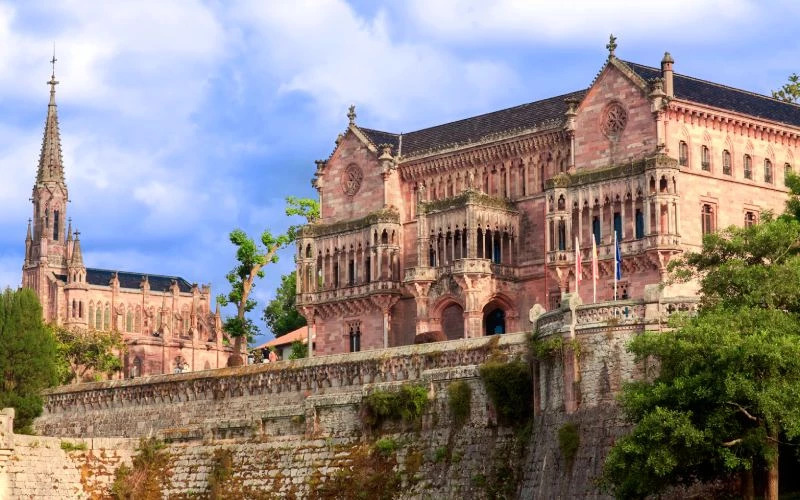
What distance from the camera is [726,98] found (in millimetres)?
90625

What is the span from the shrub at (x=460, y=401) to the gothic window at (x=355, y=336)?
38.5 m

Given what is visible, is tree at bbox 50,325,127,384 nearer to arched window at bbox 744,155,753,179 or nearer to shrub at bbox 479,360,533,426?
arched window at bbox 744,155,753,179

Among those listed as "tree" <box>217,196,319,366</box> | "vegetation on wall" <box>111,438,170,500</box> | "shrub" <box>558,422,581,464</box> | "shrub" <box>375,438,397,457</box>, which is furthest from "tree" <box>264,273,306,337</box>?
"shrub" <box>558,422,581,464</box>

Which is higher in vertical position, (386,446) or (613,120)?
(613,120)

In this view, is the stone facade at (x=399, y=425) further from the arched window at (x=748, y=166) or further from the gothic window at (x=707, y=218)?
the arched window at (x=748, y=166)

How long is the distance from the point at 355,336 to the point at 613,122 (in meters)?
21.6

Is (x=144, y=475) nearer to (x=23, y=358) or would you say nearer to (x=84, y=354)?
(x=23, y=358)

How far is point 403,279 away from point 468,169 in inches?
279

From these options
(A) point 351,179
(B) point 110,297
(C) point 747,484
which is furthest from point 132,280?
(C) point 747,484

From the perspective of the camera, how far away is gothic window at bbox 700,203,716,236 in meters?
86.3

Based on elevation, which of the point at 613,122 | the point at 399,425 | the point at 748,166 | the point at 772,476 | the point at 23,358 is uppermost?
the point at 613,122

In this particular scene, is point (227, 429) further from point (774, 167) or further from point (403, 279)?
point (774, 167)

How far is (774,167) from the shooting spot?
90062mm

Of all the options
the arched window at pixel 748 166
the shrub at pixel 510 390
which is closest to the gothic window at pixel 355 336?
the arched window at pixel 748 166
